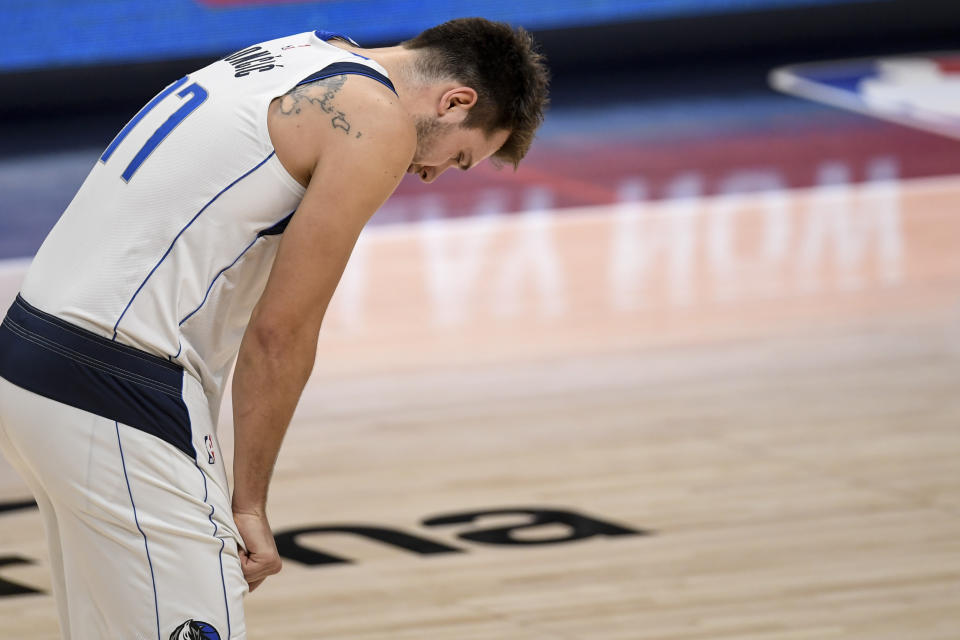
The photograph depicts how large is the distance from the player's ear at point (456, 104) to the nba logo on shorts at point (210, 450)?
1.53 feet

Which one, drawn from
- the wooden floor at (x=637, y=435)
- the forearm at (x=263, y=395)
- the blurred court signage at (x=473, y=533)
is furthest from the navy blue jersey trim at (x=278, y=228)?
the blurred court signage at (x=473, y=533)

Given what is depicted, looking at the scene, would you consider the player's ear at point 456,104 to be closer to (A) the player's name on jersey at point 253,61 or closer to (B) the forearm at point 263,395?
(A) the player's name on jersey at point 253,61

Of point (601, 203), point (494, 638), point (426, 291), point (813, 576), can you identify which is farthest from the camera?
point (601, 203)

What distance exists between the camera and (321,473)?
12.5ft

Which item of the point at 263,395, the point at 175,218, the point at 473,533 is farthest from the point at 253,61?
the point at 473,533

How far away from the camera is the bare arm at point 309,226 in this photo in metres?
1.64

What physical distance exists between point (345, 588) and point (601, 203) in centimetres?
428

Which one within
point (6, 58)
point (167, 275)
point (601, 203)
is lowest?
point (167, 275)

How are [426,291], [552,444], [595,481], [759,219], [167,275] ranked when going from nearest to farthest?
[167,275], [595,481], [552,444], [426,291], [759,219]

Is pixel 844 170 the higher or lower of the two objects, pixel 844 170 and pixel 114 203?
the higher

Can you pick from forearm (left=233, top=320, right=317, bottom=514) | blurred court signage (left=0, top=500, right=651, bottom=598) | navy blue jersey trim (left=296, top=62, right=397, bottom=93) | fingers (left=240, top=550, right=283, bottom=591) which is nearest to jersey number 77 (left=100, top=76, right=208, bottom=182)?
navy blue jersey trim (left=296, top=62, right=397, bottom=93)

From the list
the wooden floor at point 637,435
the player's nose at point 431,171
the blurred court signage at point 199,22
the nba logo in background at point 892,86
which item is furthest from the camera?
the blurred court signage at point 199,22

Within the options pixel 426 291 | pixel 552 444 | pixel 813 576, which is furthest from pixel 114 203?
pixel 426 291

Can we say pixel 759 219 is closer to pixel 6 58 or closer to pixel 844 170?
pixel 844 170
